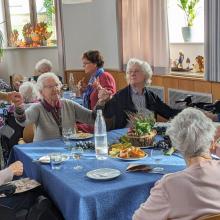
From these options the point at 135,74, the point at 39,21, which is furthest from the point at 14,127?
the point at 39,21

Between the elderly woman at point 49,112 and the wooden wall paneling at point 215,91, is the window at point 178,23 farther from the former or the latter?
the elderly woman at point 49,112

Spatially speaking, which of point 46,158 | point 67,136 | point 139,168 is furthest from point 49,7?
point 139,168

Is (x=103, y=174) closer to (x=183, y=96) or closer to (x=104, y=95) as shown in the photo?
(x=104, y=95)

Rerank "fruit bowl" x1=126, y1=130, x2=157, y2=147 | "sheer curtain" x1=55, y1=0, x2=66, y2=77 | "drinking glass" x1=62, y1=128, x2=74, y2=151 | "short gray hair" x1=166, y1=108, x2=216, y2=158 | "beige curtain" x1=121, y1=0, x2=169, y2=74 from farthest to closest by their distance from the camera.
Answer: "sheer curtain" x1=55, y1=0, x2=66, y2=77 < "beige curtain" x1=121, y1=0, x2=169, y2=74 < "drinking glass" x1=62, y1=128, x2=74, y2=151 < "fruit bowl" x1=126, y1=130, x2=157, y2=147 < "short gray hair" x1=166, y1=108, x2=216, y2=158

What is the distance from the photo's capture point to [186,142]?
5.64 ft

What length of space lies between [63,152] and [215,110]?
1.51m

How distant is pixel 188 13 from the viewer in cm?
472

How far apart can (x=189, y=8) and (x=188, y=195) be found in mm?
3495

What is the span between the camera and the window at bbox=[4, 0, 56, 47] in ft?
22.9

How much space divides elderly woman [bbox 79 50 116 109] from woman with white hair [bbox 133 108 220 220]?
2380mm

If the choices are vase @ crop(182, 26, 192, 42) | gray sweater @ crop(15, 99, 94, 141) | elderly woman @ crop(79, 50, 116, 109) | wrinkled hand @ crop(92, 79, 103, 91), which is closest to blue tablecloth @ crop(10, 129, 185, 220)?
gray sweater @ crop(15, 99, 94, 141)

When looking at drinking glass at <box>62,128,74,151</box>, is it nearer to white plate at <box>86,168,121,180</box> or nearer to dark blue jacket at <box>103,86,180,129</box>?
white plate at <box>86,168,121,180</box>

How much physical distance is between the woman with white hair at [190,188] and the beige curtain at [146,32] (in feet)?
10.7

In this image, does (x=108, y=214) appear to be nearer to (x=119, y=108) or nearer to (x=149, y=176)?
(x=149, y=176)
